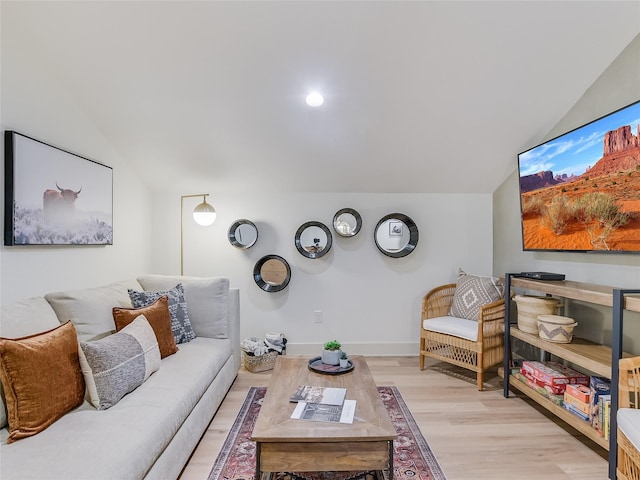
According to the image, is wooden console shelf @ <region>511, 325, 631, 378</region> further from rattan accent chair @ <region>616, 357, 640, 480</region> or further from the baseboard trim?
the baseboard trim

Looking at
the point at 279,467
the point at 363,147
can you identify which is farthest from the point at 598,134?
the point at 279,467

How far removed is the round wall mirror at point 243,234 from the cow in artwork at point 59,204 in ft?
4.66

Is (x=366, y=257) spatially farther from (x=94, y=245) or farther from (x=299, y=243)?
(x=94, y=245)

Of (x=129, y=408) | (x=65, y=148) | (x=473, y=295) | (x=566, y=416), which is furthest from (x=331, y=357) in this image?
(x=65, y=148)

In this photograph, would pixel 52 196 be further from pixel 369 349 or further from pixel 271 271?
pixel 369 349

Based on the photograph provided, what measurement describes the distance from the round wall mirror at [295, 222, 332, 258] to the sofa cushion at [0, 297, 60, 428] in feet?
7.15

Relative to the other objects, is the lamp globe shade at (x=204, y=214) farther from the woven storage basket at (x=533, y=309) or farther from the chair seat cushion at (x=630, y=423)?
the chair seat cushion at (x=630, y=423)

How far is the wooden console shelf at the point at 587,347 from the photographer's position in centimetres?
172

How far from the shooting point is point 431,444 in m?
2.10

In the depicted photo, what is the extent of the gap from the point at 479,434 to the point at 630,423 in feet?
2.81

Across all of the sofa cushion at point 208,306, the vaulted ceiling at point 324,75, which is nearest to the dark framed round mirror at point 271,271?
the sofa cushion at point 208,306

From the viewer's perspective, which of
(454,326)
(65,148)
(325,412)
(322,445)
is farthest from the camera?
(454,326)

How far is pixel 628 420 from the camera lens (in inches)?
61.5

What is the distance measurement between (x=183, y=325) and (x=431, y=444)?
186 centimetres
